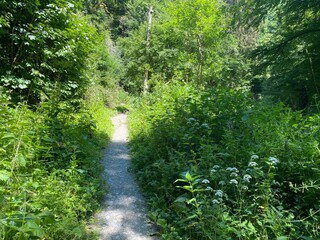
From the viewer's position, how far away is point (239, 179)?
9.73 feet

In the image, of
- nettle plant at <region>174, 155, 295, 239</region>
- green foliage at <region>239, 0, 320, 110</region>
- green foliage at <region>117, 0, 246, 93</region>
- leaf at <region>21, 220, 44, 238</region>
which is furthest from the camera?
green foliage at <region>117, 0, 246, 93</region>

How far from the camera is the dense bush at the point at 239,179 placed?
2.60 m

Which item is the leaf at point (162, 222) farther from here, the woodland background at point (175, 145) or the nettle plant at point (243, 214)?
the nettle plant at point (243, 214)

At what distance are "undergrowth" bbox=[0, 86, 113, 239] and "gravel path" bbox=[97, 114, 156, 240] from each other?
0.24 meters

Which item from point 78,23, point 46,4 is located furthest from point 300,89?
point 46,4

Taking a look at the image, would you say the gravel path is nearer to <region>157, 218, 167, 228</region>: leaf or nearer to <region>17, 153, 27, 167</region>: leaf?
<region>157, 218, 167, 228</region>: leaf

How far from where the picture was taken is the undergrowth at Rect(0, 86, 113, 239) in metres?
2.24

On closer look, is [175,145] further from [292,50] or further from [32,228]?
[292,50]

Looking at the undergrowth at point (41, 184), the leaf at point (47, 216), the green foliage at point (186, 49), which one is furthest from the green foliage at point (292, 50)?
the leaf at point (47, 216)

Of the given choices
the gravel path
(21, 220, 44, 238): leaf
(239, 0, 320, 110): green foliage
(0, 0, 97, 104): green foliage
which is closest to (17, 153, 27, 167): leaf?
(21, 220, 44, 238): leaf

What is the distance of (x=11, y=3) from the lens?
5094 mm

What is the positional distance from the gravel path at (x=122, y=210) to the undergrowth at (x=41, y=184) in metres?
0.24

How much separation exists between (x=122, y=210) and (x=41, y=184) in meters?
1.36

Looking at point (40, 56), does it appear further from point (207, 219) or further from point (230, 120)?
point (207, 219)
